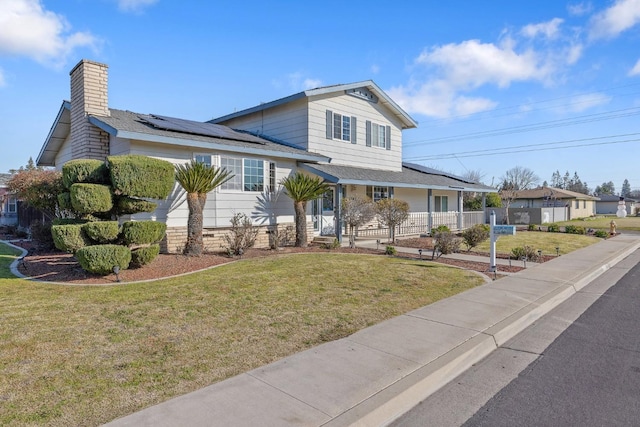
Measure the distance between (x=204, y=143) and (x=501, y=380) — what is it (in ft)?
34.8

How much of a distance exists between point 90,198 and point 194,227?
3.41m

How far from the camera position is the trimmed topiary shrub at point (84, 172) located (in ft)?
28.6

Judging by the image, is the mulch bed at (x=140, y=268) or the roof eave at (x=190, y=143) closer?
the mulch bed at (x=140, y=268)

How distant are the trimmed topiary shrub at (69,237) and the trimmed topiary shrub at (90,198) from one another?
433 millimetres

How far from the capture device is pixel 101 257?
26.1ft

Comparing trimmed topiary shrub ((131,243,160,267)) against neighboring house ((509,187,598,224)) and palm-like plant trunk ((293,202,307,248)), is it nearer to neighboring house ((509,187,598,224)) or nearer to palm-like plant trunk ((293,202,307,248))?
palm-like plant trunk ((293,202,307,248))

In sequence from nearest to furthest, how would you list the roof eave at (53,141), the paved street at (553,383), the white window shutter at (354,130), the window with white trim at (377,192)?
1. the paved street at (553,383)
2. the roof eave at (53,141)
3. the white window shutter at (354,130)
4. the window with white trim at (377,192)

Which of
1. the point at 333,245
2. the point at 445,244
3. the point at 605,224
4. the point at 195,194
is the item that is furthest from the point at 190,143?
the point at 605,224

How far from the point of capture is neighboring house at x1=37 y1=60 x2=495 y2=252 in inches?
477

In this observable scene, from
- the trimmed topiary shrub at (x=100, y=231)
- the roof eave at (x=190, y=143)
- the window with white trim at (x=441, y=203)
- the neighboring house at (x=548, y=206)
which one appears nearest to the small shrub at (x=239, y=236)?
the roof eave at (x=190, y=143)

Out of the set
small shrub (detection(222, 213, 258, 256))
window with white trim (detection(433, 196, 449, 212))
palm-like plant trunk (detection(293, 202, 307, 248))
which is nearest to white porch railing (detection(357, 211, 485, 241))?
window with white trim (detection(433, 196, 449, 212))

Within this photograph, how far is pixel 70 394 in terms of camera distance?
3.57 meters

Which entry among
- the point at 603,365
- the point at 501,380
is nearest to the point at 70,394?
the point at 501,380

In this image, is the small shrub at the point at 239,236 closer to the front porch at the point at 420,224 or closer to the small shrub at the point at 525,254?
the front porch at the point at 420,224
